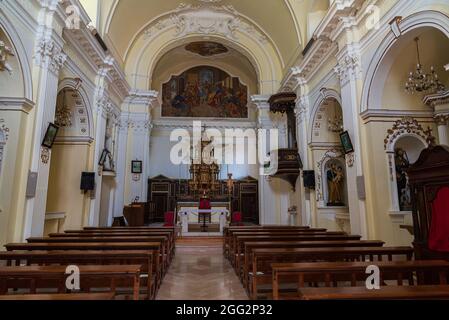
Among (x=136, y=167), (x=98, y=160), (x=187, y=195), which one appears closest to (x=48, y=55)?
(x=98, y=160)

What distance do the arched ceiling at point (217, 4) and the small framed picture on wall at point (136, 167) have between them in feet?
13.3

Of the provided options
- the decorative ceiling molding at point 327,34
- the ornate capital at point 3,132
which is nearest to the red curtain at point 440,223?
the decorative ceiling molding at point 327,34

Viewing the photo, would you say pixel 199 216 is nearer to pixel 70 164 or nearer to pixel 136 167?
pixel 136 167

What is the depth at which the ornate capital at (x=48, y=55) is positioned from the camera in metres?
5.66

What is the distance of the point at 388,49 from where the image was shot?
5.49 metres

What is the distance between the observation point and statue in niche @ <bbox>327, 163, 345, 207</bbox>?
8.62 meters

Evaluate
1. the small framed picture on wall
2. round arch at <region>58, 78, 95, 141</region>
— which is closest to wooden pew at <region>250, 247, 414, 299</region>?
round arch at <region>58, 78, 95, 141</region>

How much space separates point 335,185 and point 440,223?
179 inches

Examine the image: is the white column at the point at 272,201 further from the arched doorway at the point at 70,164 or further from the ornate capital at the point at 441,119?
the arched doorway at the point at 70,164

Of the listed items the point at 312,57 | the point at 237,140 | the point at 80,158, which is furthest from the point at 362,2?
the point at 237,140

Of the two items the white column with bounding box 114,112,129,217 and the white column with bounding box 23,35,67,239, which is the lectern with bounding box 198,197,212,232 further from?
the white column with bounding box 23,35,67,239
